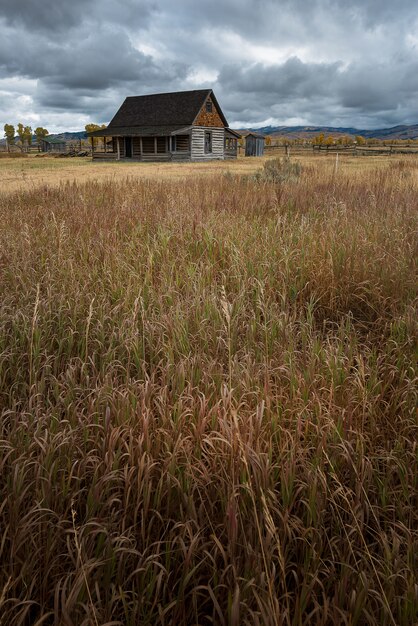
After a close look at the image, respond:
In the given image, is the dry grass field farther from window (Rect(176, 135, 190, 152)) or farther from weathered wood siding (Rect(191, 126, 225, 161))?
weathered wood siding (Rect(191, 126, 225, 161))

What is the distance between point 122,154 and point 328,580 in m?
43.4

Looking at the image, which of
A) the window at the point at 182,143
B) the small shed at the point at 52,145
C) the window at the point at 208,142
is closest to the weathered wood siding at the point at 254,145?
the window at the point at 208,142

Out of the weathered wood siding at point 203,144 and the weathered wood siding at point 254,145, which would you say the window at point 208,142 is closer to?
the weathered wood siding at point 203,144

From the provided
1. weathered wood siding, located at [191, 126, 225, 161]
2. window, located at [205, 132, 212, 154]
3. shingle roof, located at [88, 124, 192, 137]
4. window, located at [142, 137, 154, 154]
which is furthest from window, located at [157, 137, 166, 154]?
window, located at [205, 132, 212, 154]

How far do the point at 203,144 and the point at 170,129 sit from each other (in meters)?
3.51

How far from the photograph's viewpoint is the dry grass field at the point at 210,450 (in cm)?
145

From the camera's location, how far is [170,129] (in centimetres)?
3738

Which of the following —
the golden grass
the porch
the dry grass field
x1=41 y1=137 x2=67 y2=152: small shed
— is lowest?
the dry grass field

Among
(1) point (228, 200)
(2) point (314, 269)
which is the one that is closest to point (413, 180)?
(1) point (228, 200)

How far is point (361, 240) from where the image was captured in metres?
4.71

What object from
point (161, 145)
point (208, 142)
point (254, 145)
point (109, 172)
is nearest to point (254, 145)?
point (254, 145)

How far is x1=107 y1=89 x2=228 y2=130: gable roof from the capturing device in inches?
1503

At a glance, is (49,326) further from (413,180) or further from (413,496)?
(413,180)

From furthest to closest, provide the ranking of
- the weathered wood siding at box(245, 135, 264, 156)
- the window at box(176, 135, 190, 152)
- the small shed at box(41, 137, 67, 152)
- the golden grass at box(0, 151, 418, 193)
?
1. the small shed at box(41, 137, 67, 152)
2. the weathered wood siding at box(245, 135, 264, 156)
3. the window at box(176, 135, 190, 152)
4. the golden grass at box(0, 151, 418, 193)
